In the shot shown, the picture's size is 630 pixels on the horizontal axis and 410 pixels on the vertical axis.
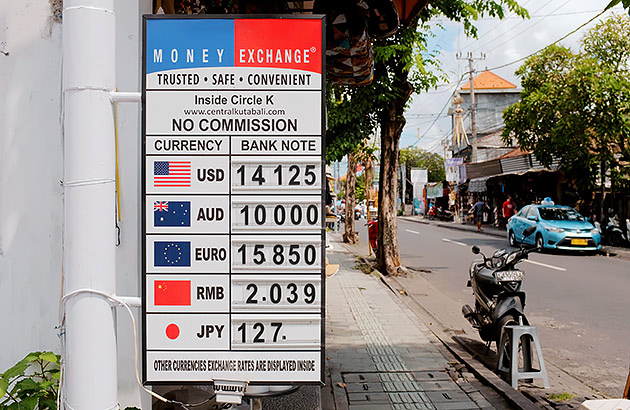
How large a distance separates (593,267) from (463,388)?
407 inches

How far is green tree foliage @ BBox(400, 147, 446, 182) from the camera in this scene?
71562 mm

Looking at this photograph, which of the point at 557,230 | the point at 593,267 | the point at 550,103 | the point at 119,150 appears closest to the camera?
the point at 119,150

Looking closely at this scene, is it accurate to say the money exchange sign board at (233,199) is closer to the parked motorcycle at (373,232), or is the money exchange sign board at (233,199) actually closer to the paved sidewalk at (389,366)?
the paved sidewalk at (389,366)

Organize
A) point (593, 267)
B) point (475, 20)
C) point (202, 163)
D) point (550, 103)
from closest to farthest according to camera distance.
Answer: point (202, 163), point (475, 20), point (593, 267), point (550, 103)

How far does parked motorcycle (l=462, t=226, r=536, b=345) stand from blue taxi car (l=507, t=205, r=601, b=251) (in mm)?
10303

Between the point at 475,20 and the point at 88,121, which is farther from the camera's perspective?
the point at 475,20

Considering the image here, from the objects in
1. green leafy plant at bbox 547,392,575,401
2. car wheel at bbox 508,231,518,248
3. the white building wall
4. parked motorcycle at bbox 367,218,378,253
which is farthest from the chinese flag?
car wheel at bbox 508,231,518,248

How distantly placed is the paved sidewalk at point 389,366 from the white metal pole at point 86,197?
3120mm

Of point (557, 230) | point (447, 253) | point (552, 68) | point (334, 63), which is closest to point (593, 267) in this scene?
point (557, 230)

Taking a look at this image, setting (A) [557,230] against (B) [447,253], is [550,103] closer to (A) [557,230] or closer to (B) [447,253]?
(A) [557,230]

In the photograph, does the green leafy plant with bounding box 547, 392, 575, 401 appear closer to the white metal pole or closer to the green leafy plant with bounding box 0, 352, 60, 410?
the green leafy plant with bounding box 0, 352, 60, 410

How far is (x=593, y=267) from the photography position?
13.9 m

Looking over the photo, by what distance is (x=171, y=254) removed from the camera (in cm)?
205

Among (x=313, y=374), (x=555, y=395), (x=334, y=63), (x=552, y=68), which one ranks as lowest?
(x=555, y=395)
